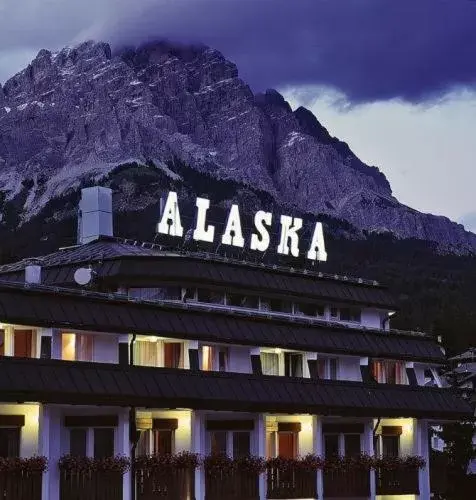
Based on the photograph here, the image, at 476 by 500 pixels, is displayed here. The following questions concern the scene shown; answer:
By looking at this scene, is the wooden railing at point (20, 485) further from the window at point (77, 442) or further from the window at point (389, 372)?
the window at point (389, 372)

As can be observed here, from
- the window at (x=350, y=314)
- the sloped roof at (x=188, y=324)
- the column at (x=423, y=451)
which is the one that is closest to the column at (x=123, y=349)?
the sloped roof at (x=188, y=324)

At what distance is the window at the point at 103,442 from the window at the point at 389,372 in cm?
2190

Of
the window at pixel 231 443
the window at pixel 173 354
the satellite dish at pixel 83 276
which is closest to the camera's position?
the window at pixel 173 354

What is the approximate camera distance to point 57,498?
49.6m

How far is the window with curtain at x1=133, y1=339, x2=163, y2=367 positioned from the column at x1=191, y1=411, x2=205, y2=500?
335 cm

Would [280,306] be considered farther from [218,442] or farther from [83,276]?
[83,276]

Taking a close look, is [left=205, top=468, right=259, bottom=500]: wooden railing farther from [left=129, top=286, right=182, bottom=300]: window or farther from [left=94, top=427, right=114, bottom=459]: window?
[left=129, top=286, right=182, bottom=300]: window

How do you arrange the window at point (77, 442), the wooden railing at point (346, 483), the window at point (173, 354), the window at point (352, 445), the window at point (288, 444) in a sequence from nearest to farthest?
the window at point (77, 442) < the window at point (173, 354) < the wooden railing at point (346, 483) < the window at point (288, 444) < the window at point (352, 445)

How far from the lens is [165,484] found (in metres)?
54.3

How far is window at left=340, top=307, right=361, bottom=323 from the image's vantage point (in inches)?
3054

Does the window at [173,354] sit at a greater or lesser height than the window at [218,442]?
greater

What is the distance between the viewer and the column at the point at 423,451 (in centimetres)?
7056

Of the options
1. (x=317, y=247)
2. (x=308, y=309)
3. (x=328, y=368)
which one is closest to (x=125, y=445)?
(x=328, y=368)

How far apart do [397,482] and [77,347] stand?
76.0 feet
